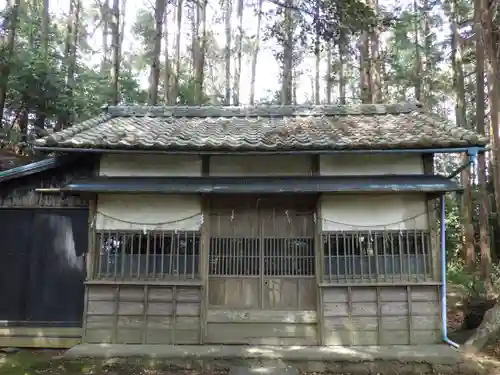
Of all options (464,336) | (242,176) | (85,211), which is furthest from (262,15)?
(464,336)

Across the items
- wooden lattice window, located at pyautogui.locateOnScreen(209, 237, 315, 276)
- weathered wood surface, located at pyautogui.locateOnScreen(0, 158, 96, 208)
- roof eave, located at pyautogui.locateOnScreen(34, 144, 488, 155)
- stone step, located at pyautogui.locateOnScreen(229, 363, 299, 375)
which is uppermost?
roof eave, located at pyautogui.locateOnScreen(34, 144, 488, 155)

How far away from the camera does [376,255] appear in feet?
24.2

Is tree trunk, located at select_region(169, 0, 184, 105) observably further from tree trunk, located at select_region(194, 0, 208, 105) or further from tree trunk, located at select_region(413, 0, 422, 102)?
tree trunk, located at select_region(413, 0, 422, 102)

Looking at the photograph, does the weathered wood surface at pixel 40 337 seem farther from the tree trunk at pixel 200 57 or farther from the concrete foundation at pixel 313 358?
the tree trunk at pixel 200 57

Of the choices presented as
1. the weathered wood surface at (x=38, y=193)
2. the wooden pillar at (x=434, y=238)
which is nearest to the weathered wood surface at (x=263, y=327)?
the wooden pillar at (x=434, y=238)

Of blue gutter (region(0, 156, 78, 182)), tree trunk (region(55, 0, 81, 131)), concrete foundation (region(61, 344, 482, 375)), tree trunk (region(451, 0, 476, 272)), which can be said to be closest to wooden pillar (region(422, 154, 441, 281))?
concrete foundation (region(61, 344, 482, 375))

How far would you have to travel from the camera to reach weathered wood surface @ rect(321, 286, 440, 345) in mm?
7188

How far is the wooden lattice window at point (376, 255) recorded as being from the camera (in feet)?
24.1

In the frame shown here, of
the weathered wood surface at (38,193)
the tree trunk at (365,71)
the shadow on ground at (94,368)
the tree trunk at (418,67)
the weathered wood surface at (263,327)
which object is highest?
the tree trunk at (418,67)

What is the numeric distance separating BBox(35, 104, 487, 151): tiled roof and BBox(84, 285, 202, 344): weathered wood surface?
2634 mm

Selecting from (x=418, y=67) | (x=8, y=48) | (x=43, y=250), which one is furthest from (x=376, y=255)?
(x=418, y=67)

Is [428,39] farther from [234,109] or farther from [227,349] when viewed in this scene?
[227,349]

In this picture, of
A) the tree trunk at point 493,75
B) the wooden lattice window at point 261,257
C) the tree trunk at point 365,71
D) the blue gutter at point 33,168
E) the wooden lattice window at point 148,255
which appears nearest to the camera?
the wooden lattice window at point 148,255

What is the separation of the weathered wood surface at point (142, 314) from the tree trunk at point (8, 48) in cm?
994
